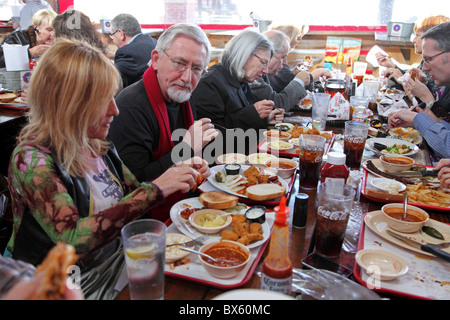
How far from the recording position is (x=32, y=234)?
4.08 feet

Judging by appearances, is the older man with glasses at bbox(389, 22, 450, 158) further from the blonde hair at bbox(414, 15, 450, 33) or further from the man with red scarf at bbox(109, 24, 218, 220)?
the blonde hair at bbox(414, 15, 450, 33)

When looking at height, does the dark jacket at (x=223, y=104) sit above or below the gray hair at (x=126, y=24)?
below

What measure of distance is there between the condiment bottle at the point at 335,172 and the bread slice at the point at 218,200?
1.24 ft

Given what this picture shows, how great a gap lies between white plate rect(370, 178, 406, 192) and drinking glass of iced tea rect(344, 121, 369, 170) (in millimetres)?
298

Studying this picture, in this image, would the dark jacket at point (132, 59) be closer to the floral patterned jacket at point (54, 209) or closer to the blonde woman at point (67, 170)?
the blonde woman at point (67, 170)

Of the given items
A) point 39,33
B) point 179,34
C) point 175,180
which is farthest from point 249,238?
point 39,33

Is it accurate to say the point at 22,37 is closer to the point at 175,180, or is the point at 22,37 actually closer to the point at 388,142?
the point at 175,180

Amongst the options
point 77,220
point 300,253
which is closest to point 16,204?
point 77,220

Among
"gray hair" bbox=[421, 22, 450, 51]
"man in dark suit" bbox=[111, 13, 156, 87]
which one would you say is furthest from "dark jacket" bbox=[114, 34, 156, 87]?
"gray hair" bbox=[421, 22, 450, 51]

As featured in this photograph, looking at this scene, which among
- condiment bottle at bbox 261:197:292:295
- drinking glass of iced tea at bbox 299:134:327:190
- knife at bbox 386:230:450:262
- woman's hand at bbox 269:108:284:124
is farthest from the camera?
woman's hand at bbox 269:108:284:124

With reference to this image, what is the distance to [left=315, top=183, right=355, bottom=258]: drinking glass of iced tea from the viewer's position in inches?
45.8

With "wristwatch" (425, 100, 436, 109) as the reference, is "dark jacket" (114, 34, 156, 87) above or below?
above

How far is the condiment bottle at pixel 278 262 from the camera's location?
0.87 meters

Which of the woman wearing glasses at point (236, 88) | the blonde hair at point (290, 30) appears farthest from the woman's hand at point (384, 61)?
the woman wearing glasses at point (236, 88)
